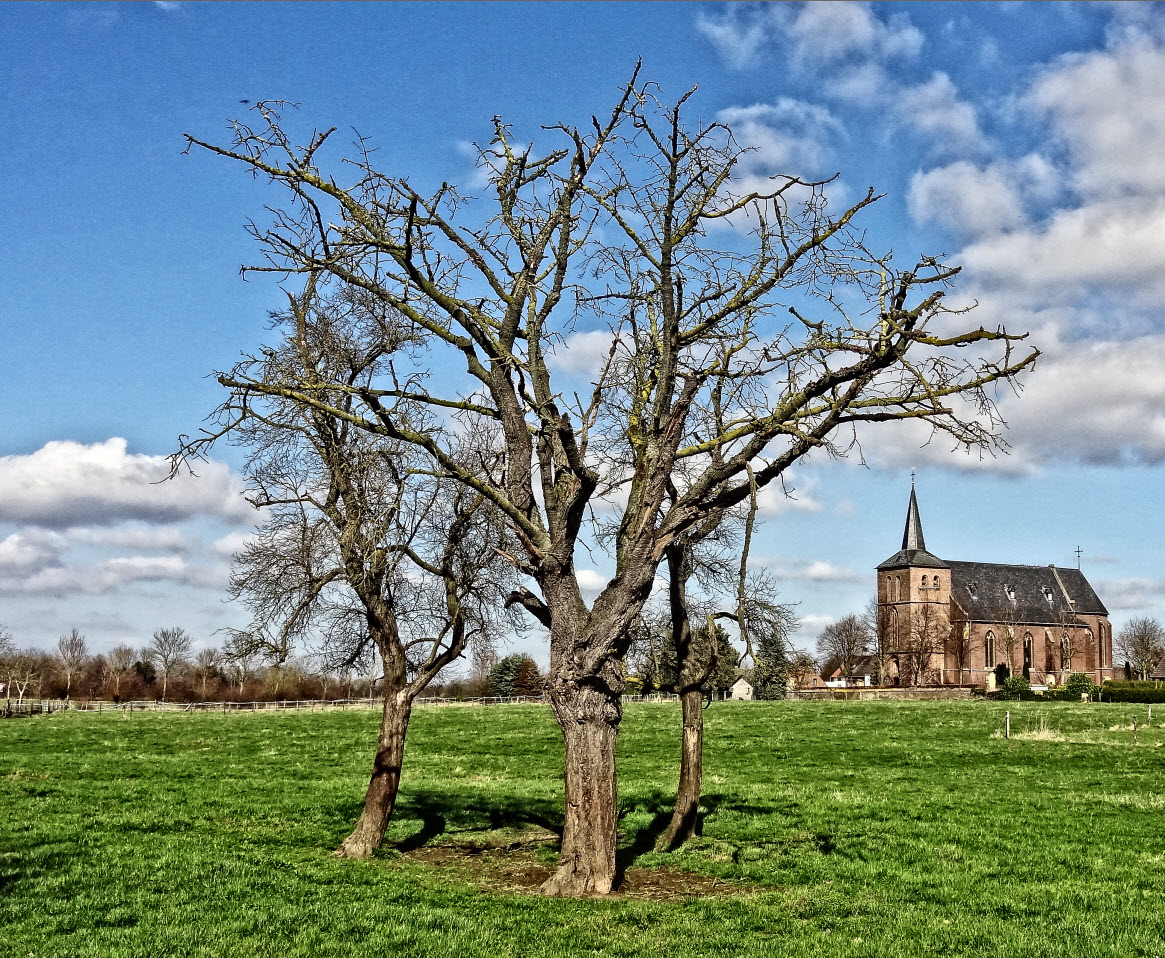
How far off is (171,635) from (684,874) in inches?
4731

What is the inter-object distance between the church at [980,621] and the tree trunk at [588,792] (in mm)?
99834

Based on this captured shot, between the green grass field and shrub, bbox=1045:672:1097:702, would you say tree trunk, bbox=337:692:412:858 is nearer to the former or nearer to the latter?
the green grass field

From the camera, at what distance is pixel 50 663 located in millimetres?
122000

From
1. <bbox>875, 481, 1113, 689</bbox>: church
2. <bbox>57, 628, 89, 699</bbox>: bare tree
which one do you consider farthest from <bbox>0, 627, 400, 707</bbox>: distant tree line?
<bbox>875, 481, 1113, 689</bbox>: church

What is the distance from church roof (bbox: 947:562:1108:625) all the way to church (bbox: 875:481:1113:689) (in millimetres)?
126

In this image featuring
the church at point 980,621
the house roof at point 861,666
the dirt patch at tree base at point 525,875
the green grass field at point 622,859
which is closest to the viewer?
the green grass field at point 622,859

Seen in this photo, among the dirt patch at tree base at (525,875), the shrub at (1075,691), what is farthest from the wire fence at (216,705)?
the dirt patch at tree base at (525,875)

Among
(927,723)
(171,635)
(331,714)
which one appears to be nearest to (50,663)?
(171,635)

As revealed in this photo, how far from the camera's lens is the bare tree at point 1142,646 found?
4742 inches

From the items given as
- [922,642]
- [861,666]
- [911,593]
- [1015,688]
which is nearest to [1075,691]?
[1015,688]

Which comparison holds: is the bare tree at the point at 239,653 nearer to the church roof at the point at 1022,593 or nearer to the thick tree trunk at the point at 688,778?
the thick tree trunk at the point at 688,778

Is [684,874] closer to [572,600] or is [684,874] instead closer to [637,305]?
[572,600]

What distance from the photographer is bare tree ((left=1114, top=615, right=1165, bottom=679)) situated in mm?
120438

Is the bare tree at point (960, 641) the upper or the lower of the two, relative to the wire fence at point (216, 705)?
upper
